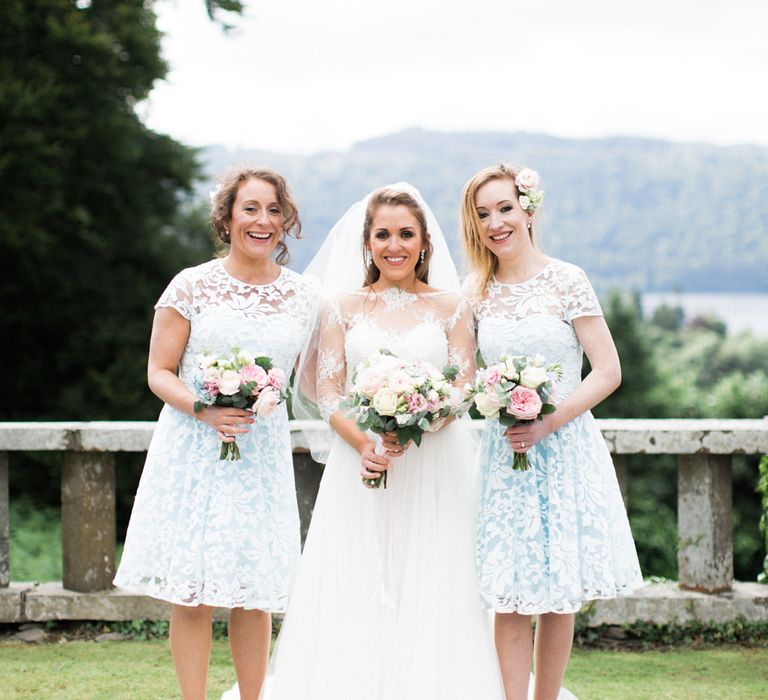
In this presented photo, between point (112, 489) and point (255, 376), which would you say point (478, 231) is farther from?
point (112, 489)

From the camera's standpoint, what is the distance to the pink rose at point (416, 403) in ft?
11.8

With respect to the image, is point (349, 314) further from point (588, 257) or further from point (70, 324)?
point (588, 257)

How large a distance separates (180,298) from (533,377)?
59.9 inches

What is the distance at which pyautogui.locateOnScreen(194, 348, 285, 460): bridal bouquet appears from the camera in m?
3.58

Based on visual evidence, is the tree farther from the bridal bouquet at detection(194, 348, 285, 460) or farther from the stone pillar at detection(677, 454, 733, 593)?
the stone pillar at detection(677, 454, 733, 593)

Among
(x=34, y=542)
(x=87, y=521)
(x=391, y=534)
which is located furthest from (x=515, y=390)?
(x=34, y=542)

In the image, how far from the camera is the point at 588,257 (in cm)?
2956

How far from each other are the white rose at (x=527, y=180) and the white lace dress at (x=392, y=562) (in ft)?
1.86

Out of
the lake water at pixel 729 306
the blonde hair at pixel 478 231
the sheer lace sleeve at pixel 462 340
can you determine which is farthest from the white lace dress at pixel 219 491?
the lake water at pixel 729 306

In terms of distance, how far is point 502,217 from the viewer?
4.01m

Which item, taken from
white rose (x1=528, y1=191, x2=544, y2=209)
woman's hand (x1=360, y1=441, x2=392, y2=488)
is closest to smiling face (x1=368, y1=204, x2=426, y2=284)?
white rose (x1=528, y1=191, x2=544, y2=209)

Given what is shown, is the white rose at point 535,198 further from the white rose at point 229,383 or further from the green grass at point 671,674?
the green grass at point 671,674

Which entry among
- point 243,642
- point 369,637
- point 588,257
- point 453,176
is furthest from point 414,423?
point 588,257

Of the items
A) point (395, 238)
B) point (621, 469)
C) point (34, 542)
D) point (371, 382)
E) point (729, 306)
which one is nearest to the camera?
point (371, 382)
